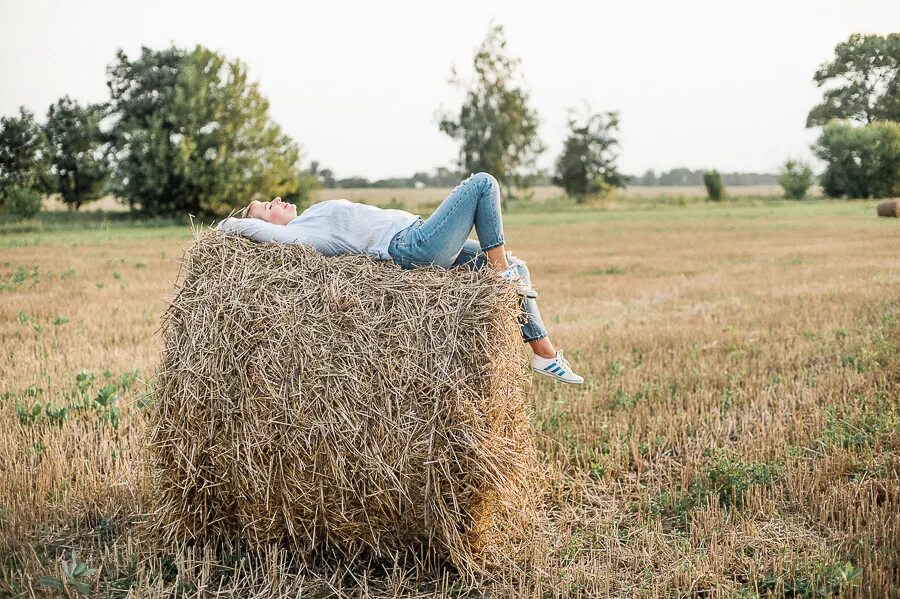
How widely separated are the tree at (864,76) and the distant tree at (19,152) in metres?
16.4

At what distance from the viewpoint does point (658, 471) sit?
218 inches

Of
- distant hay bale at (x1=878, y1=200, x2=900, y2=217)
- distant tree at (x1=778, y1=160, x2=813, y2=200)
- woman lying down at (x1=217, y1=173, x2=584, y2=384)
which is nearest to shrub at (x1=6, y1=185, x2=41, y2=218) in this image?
woman lying down at (x1=217, y1=173, x2=584, y2=384)

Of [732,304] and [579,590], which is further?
[732,304]

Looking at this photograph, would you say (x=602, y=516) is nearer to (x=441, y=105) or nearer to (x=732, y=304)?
(x=732, y=304)

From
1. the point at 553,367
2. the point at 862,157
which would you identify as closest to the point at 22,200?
the point at 553,367

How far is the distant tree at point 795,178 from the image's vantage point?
4394 centimetres

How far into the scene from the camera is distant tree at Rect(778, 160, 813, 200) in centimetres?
4394

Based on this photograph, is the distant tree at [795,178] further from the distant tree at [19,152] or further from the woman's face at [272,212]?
the woman's face at [272,212]

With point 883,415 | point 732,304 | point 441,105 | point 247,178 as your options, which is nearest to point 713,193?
point 441,105

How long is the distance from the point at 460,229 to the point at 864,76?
13.3m

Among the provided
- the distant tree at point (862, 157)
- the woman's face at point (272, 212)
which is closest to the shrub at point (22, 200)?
the woman's face at point (272, 212)

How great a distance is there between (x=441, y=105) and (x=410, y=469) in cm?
6087

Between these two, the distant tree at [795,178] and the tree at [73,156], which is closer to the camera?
the tree at [73,156]

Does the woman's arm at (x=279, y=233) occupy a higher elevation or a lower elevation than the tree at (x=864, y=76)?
lower
